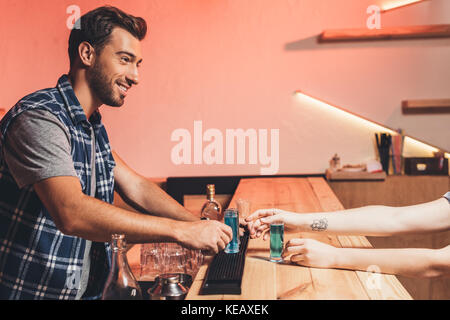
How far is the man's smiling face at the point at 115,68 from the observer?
5.27 ft

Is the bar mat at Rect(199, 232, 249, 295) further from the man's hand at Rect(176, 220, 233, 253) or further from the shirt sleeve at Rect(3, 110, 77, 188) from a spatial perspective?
the shirt sleeve at Rect(3, 110, 77, 188)

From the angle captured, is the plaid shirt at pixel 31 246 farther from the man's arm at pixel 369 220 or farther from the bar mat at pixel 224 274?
the man's arm at pixel 369 220

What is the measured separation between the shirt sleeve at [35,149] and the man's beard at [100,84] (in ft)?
1.06

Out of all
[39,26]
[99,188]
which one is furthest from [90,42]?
[39,26]

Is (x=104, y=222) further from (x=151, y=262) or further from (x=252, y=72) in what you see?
(x=252, y=72)

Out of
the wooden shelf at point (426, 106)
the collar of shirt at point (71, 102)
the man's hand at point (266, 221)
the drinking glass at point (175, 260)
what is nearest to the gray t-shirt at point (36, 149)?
the collar of shirt at point (71, 102)

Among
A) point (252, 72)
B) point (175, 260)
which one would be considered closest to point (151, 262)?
point (175, 260)

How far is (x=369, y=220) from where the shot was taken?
1.53 meters

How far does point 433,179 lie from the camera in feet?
9.94

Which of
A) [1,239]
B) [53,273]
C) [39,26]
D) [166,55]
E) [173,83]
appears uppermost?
[39,26]

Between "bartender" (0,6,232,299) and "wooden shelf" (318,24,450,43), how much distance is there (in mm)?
1936
